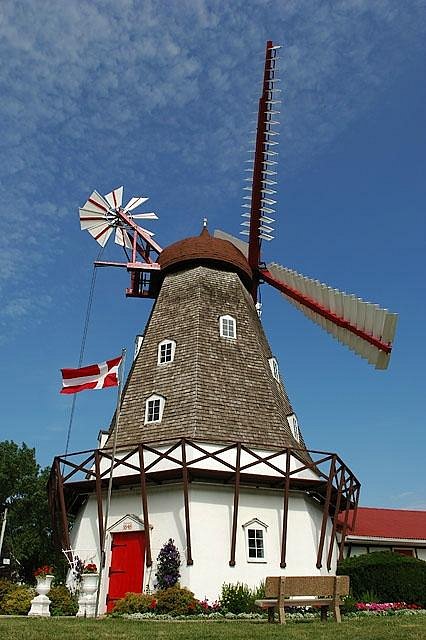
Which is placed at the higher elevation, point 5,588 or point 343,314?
point 343,314

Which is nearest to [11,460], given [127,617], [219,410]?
[219,410]

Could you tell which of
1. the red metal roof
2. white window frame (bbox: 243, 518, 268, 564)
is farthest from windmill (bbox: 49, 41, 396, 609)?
the red metal roof

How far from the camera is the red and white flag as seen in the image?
15.6 metres

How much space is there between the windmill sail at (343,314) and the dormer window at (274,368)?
219 centimetres

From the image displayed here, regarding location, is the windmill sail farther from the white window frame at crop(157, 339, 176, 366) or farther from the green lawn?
the green lawn

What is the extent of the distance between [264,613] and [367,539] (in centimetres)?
1180

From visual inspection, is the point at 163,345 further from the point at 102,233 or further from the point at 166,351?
the point at 102,233

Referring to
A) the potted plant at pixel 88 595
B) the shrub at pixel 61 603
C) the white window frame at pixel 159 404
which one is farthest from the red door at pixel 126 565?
the white window frame at pixel 159 404

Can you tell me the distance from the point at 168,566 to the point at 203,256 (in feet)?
37.7

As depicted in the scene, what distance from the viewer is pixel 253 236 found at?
85.2ft

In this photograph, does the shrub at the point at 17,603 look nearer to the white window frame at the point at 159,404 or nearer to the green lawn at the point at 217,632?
the green lawn at the point at 217,632

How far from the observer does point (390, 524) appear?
92.3 feet

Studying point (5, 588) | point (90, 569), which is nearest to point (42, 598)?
point (90, 569)

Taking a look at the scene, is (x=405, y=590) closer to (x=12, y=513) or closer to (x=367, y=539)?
(x=367, y=539)
